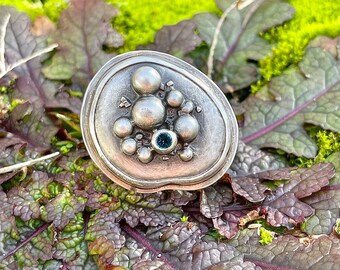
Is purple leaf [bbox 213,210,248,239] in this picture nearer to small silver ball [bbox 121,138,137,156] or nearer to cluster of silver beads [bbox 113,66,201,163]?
cluster of silver beads [bbox 113,66,201,163]

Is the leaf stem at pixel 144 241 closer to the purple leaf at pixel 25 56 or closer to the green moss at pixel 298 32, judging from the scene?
the purple leaf at pixel 25 56

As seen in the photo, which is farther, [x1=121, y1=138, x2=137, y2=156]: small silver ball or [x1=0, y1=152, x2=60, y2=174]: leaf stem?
[x1=0, y1=152, x2=60, y2=174]: leaf stem

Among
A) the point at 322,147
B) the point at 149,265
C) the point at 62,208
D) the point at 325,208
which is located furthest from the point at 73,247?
the point at 322,147

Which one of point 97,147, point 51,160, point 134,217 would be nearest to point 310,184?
point 134,217

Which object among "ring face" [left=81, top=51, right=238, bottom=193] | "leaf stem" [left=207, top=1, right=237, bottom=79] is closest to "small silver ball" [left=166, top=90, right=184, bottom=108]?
"ring face" [left=81, top=51, right=238, bottom=193]

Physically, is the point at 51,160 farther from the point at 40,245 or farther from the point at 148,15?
the point at 148,15

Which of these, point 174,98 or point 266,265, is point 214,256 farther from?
point 174,98

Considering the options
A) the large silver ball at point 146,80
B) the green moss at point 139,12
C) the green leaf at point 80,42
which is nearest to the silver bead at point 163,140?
the large silver ball at point 146,80
